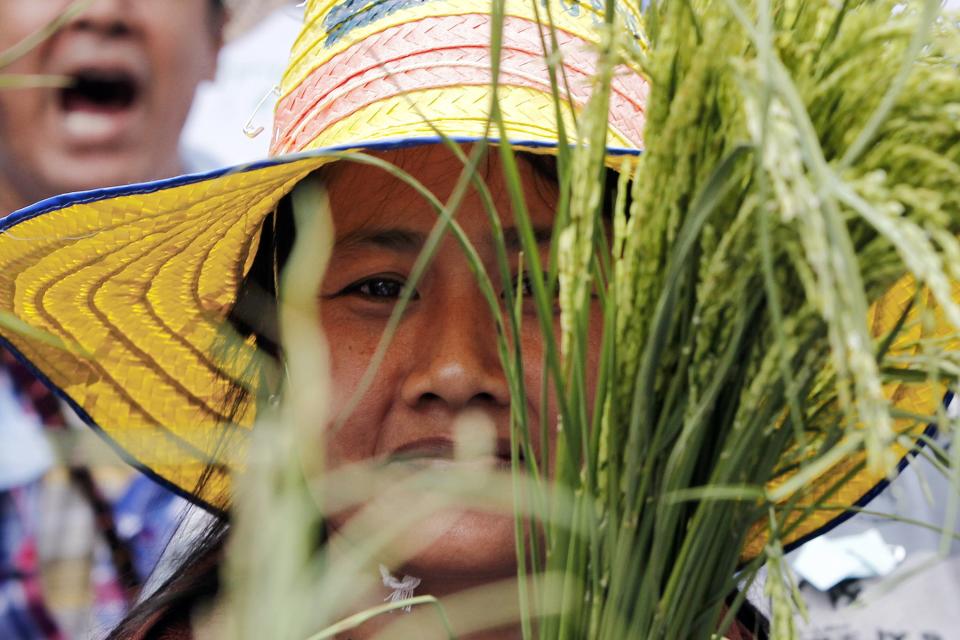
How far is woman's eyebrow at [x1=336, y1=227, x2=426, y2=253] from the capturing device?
3.70ft

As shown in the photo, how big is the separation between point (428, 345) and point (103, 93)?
1535 mm

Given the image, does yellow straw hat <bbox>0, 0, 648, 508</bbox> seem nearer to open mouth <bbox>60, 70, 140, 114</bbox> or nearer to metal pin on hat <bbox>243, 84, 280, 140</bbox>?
metal pin on hat <bbox>243, 84, 280, 140</bbox>

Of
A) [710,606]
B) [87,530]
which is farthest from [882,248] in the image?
[87,530]

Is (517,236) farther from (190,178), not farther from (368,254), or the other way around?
(190,178)

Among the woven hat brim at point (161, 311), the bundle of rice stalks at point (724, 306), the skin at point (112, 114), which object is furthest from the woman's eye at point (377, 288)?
the skin at point (112, 114)

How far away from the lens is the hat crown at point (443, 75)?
3.14 ft

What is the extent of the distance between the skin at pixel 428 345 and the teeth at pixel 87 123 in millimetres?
1335

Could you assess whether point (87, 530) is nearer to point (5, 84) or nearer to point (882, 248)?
point (5, 84)

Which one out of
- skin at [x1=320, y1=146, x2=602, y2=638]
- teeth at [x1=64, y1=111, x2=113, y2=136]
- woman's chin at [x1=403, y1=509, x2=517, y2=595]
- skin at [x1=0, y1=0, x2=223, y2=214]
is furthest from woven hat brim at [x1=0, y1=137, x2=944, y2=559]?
teeth at [x1=64, y1=111, x2=113, y2=136]

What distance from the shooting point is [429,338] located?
3.53 ft

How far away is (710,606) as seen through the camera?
56 cm

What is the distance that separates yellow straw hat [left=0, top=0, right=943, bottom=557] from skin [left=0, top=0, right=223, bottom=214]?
1.04 metres

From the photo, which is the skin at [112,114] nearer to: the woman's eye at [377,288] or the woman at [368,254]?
the woman at [368,254]

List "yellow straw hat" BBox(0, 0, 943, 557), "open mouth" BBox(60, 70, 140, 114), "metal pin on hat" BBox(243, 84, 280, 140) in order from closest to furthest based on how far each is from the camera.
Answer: "yellow straw hat" BBox(0, 0, 943, 557) < "metal pin on hat" BBox(243, 84, 280, 140) < "open mouth" BBox(60, 70, 140, 114)
